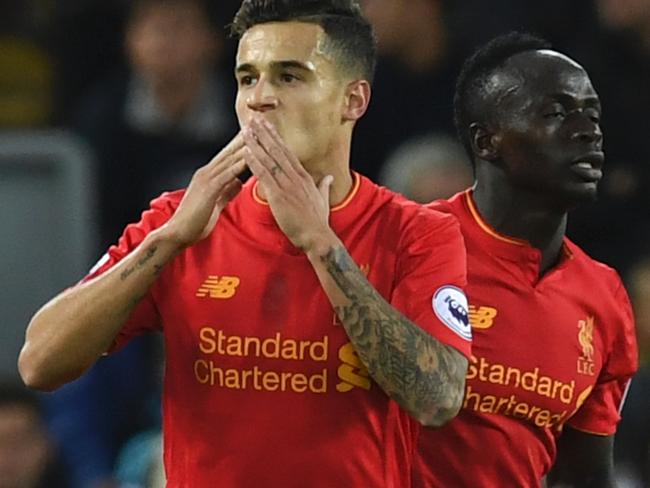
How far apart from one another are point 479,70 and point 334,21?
813 millimetres

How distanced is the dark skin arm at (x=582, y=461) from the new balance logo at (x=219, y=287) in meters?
1.26

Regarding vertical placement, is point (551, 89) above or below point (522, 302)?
above

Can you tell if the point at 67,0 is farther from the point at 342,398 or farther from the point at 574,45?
the point at 342,398

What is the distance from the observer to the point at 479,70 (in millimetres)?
5246

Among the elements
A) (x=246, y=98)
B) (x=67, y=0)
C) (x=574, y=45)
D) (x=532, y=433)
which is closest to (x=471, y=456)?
(x=532, y=433)

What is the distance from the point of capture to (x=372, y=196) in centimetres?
461

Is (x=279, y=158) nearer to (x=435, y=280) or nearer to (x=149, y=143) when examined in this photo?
(x=435, y=280)

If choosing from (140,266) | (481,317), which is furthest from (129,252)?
(481,317)

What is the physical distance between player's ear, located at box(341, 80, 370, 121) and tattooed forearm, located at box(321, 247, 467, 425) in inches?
16.4

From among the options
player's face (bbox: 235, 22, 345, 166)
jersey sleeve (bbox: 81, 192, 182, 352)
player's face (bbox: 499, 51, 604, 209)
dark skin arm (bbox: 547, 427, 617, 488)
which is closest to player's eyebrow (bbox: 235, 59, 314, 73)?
player's face (bbox: 235, 22, 345, 166)

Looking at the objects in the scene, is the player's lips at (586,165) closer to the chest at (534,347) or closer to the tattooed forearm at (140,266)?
the chest at (534,347)

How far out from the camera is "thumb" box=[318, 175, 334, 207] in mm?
4383

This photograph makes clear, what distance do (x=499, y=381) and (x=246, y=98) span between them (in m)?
1.08

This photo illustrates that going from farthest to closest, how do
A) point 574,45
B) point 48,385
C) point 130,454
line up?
point 574,45 → point 130,454 → point 48,385
